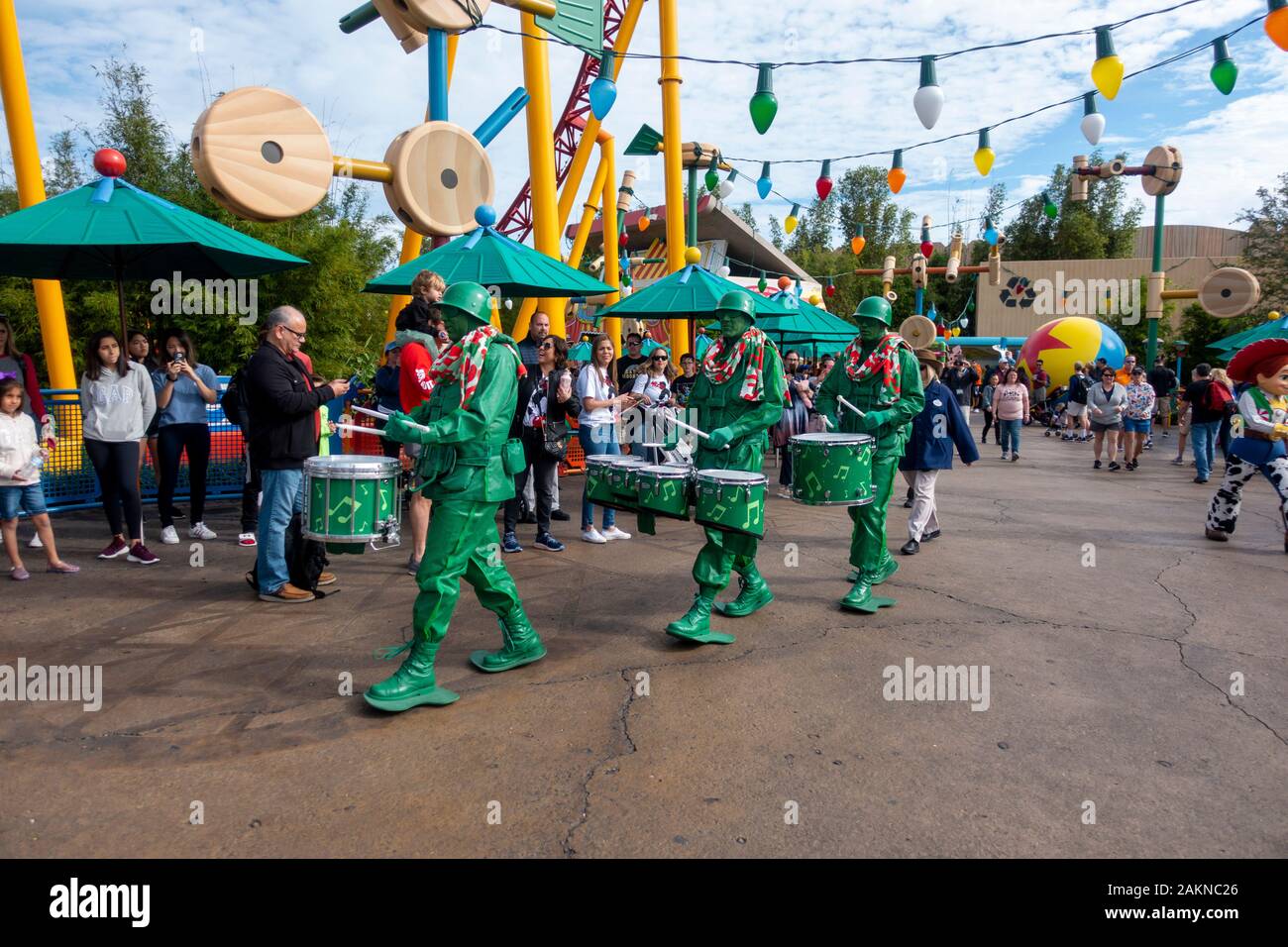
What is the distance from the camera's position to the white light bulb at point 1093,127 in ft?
31.4

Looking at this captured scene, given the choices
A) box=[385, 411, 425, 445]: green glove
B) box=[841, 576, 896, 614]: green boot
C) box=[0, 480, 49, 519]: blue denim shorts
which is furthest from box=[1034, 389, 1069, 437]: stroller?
box=[0, 480, 49, 519]: blue denim shorts

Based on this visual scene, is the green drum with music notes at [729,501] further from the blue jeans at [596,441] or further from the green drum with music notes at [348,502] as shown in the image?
the blue jeans at [596,441]

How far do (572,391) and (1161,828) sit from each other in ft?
17.3

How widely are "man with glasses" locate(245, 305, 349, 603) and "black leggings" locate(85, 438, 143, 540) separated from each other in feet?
5.32

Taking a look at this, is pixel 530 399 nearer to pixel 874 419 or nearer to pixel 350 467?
pixel 874 419

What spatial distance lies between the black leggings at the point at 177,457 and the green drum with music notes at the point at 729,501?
195 inches

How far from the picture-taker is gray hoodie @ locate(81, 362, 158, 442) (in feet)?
20.4

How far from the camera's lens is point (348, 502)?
4000 mm

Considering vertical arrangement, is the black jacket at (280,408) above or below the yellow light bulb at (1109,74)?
below

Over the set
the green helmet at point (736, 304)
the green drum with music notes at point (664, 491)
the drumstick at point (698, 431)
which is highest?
the green helmet at point (736, 304)

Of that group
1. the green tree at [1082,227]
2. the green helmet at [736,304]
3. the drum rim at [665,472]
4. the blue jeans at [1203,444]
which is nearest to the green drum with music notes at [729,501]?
the drum rim at [665,472]

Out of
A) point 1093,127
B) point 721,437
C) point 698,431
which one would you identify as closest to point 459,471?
point 698,431

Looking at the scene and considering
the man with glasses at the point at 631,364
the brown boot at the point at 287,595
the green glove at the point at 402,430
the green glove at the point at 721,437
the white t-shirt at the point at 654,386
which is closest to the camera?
the green glove at the point at 402,430
